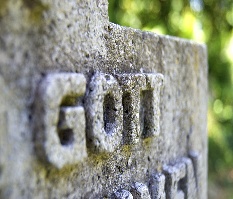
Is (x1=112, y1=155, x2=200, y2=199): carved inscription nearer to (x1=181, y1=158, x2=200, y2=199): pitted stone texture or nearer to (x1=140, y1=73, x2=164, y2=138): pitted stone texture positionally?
(x1=181, y1=158, x2=200, y2=199): pitted stone texture

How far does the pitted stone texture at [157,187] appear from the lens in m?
1.23

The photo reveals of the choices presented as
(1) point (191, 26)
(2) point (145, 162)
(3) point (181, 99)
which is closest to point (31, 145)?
(2) point (145, 162)

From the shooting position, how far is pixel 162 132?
134 cm

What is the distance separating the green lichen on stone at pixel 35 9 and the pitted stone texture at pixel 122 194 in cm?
47

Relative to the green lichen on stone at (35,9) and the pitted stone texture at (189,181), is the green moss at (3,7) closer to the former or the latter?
the green lichen on stone at (35,9)

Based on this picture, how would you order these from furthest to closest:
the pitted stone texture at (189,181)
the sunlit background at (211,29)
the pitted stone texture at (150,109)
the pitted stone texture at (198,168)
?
1. the sunlit background at (211,29)
2. the pitted stone texture at (198,168)
3. the pitted stone texture at (189,181)
4. the pitted stone texture at (150,109)

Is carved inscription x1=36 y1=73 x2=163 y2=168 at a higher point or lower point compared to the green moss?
lower

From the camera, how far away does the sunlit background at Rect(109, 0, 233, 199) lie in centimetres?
292

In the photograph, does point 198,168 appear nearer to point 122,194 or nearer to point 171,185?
point 171,185

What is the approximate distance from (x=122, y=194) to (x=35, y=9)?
508 mm

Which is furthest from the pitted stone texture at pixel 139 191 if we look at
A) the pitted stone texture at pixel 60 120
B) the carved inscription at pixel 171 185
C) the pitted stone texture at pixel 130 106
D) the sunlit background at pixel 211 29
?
the sunlit background at pixel 211 29

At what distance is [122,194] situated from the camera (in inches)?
41.9

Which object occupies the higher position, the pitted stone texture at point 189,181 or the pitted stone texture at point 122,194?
the pitted stone texture at point 122,194

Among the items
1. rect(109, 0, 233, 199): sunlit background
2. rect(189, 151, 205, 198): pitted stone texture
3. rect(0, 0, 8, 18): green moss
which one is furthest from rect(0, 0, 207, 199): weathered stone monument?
rect(109, 0, 233, 199): sunlit background
